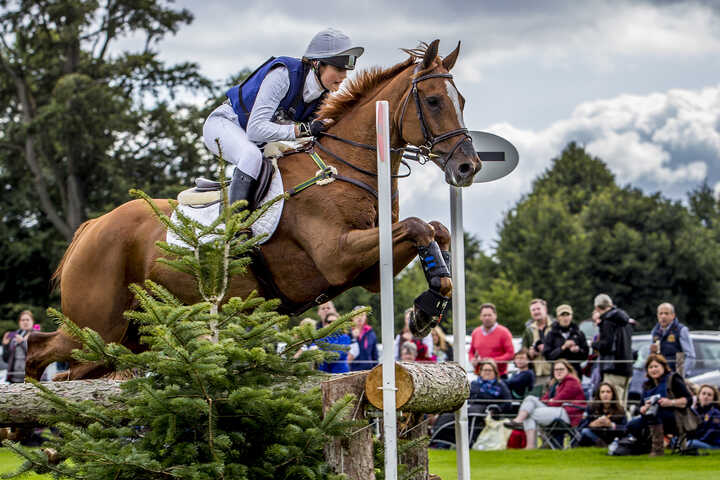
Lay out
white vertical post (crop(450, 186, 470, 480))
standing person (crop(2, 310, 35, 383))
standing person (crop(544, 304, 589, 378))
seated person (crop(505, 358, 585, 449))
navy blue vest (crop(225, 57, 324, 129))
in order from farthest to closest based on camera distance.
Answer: standing person (crop(2, 310, 35, 383)) < standing person (crop(544, 304, 589, 378)) < seated person (crop(505, 358, 585, 449)) < navy blue vest (crop(225, 57, 324, 129)) < white vertical post (crop(450, 186, 470, 480))

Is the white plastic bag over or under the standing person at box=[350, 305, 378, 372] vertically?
under

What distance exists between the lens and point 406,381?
13.1 feet

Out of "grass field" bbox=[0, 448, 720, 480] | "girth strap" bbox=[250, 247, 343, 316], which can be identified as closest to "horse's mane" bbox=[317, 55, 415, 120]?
"girth strap" bbox=[250, 247, 343, 316]

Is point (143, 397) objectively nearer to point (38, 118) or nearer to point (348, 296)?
point (38, 118)

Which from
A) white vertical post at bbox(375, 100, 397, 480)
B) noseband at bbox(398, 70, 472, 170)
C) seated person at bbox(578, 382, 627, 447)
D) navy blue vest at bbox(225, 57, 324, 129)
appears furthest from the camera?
seated person at bbox(578, 382, 627, 447)

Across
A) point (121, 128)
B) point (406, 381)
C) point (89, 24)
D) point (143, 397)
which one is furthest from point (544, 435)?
point (89, 24)

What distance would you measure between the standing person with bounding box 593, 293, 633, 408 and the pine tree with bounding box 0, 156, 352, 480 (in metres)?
7.05

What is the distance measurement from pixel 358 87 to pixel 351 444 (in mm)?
2532

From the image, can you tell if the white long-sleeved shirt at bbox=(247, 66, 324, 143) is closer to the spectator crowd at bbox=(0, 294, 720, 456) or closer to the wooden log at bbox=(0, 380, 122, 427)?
the wooden log at bbox=(0, 380, 122, 427)

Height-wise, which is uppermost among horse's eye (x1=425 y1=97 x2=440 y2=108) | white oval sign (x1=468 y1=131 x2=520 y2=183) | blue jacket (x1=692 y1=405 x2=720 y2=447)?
horse's eye (x1=425 y1=97 x2=440 y2=108)

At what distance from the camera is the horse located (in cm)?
496

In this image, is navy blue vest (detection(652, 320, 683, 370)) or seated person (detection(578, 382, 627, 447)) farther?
navy blue vest (detection(652, 320, 683, 370))

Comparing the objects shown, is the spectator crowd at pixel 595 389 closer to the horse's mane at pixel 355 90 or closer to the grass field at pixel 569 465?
the grass field at pixel 569 465

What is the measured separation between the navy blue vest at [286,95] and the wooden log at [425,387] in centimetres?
195
